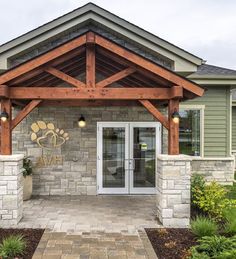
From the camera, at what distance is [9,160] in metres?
6.77

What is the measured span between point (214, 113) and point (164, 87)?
5.14 m

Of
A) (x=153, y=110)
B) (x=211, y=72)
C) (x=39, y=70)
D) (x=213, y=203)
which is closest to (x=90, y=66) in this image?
(x=39, y=70)

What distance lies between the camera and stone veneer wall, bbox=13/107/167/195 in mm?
10039

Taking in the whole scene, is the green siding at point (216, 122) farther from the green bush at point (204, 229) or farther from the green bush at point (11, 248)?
the green bush at point (11, 248)

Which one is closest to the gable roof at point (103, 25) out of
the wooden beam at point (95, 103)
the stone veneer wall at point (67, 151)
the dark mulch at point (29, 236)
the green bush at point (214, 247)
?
the wooden beam at point (95, 103)

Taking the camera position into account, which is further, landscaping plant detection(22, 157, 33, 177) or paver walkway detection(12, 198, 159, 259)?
landscaping plant detection(22, 157, 33, 177)

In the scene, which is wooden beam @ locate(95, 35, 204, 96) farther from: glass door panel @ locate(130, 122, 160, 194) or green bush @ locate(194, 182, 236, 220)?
glass door panel @ locate(130, 122, 160, 194)

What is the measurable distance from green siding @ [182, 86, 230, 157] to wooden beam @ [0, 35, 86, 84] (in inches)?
248

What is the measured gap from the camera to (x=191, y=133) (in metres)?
11.7

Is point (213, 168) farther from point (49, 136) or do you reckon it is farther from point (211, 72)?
point (49, 136)

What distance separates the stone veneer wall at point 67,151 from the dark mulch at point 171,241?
396cm

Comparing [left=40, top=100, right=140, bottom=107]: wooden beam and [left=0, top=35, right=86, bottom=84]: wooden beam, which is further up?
[left=0, top=35, right=86, bottom=84]: wooden beam

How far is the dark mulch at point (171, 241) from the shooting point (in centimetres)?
533

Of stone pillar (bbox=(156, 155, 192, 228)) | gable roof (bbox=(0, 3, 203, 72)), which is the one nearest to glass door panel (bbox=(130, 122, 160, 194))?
gable roof (bbox=(0, 3, 203, 72))
